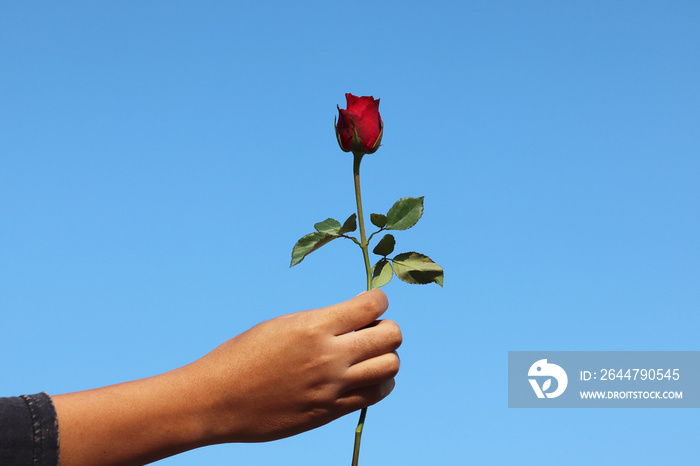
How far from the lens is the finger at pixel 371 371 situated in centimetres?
216

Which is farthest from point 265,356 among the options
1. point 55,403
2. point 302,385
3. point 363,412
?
point 55,403

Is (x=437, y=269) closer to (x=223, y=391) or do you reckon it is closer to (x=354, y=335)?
(x=354, y=335)

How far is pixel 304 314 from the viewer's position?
214 centimetres

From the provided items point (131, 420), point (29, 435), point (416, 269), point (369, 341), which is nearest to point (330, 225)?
point (416, 269)

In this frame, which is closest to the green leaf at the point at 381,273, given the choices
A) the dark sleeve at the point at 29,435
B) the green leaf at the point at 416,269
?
the green leaf at the point at 416,269

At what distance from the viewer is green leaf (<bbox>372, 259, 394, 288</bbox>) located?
7.71ft

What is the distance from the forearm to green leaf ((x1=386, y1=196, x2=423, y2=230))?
880mm

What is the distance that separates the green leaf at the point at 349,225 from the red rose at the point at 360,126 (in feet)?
0.80

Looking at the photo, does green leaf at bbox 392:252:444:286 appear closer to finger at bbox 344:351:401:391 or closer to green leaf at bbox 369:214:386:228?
green leaf at bbox 369:214:386:228

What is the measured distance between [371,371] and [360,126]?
2.83 feet

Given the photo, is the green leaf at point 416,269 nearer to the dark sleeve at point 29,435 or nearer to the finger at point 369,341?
the finger at point 369,341

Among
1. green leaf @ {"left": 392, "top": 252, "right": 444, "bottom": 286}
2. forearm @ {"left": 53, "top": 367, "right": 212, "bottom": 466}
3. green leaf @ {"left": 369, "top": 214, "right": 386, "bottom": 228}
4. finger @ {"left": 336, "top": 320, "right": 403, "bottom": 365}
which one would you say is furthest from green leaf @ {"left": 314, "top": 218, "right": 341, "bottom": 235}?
forearm @ {"left": 53, "top": 367, "right": 212, "bottom": 466}

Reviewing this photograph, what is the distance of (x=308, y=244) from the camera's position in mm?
2361

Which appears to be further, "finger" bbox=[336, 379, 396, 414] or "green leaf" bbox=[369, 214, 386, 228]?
"green leaf" bbox=[369, 214, 386, 228]
